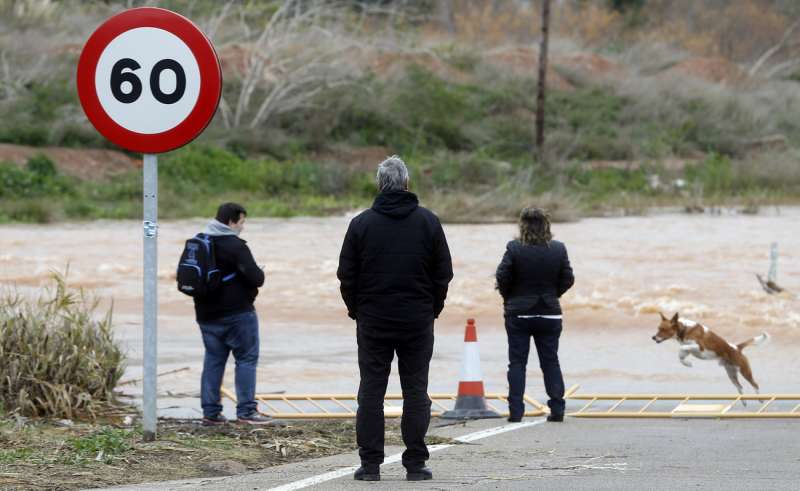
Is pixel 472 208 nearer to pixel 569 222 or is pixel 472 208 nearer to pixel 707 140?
pixel 569 222

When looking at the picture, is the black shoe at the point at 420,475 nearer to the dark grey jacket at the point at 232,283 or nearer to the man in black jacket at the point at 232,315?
the man in black jacket at the point at 232,315

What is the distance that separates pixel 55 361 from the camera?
981 cm

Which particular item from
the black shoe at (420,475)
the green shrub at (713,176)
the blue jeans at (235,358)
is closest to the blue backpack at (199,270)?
the blue jeans at (235,358)

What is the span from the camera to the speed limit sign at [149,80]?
730 cm

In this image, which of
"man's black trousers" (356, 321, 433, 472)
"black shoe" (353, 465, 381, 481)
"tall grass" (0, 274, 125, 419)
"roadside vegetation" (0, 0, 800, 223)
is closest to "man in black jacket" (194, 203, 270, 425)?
"tall grass" (0, 274, 125, 419)

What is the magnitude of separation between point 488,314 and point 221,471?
1177 centimetres

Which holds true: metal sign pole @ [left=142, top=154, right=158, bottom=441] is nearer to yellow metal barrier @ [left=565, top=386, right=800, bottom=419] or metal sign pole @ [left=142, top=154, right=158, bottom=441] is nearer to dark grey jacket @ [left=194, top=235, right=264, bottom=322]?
dark grey jacket @ [left=194, top=235, right=264, bottom=322]

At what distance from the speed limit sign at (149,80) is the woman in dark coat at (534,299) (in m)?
3.57

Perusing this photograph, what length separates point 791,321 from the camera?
17500 mm

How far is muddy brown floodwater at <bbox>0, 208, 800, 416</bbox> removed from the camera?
13555 millimetres

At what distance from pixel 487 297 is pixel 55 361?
444 inches

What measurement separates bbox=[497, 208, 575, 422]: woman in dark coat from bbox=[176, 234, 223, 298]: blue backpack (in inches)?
83.3

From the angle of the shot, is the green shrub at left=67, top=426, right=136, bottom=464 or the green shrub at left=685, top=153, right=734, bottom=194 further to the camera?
the green shrub at left=685, top=153, right=734, bottom=194

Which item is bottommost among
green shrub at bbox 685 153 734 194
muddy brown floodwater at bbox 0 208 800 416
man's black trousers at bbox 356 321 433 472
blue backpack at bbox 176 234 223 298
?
muddy brown floodwater at bbox 0 208 800 416
